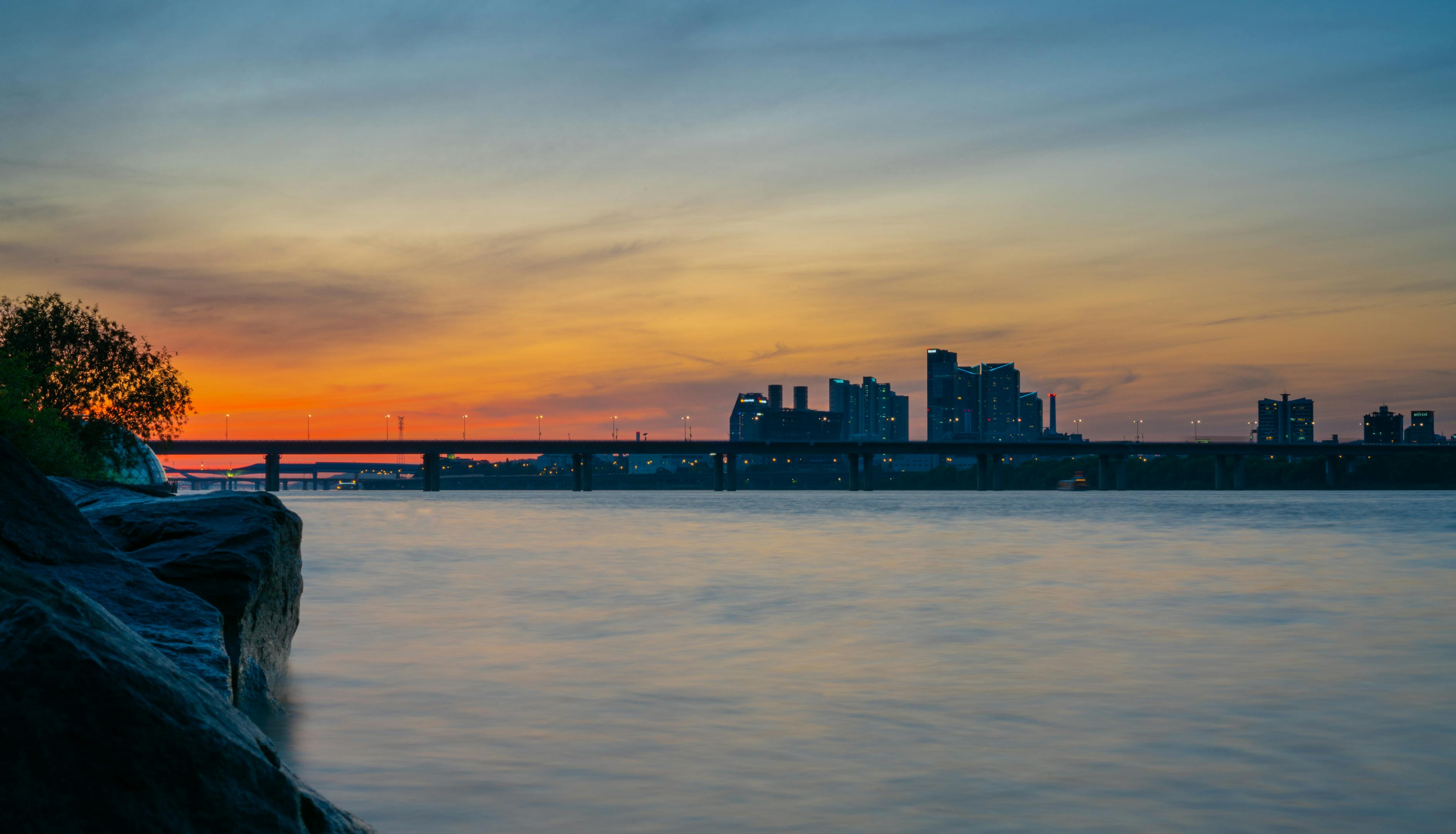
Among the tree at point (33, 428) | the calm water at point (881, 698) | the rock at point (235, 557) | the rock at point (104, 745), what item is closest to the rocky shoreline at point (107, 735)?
the rock at point (104, 745)

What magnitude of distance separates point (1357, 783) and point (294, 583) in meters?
13.5

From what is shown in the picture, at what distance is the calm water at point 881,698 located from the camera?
36.6 ft

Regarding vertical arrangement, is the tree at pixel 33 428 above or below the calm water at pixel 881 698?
above

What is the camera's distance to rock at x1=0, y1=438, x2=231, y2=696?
7.38m

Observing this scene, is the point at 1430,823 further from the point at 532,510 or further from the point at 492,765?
the point at 532,510

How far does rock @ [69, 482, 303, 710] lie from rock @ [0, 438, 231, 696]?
8.04 ft

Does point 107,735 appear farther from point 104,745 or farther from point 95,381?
point 95,381

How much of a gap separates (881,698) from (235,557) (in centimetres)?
874

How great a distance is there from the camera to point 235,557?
13641mm

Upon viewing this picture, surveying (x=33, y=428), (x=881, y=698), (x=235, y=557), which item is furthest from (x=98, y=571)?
(x=33, y=428)

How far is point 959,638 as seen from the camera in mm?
23875

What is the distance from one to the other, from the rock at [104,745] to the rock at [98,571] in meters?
2.11

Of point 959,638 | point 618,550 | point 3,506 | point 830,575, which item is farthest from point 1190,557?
point 3,506

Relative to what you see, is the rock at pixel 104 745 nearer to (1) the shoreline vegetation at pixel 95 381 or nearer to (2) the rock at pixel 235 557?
(2) the rock at pixel 235 557
